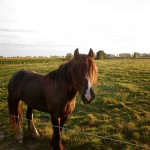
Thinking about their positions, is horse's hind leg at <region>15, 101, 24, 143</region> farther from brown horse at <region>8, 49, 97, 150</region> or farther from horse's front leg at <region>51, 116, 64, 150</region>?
horse's front leg at <region>51, 116, 64, 150</region>

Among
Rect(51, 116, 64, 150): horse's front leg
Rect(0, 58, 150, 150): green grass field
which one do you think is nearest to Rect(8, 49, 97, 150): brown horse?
Rect(51, 116, 64, 150): horse's front leg

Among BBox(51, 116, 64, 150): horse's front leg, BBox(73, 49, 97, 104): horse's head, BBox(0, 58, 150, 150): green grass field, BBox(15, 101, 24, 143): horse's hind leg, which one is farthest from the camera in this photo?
BBox(15, 101, 24, 143): horse's hind leg

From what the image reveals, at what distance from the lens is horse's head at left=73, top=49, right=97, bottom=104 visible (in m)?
2.90

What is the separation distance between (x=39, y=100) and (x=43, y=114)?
249cm

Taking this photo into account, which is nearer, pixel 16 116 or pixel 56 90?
pixel 56 90

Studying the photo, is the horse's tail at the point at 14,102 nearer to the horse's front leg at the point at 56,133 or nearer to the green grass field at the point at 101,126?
the green grass field at the point at 101,126

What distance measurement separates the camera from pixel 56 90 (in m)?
3.83

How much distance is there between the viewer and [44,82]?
4.20 metres

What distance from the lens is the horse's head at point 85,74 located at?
290 cm

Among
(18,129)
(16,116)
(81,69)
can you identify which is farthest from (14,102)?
(81,69)

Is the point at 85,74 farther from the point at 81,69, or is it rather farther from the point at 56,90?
the point at 56,90

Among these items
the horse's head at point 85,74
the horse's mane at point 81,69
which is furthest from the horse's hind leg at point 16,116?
the horse's head at point 85,74

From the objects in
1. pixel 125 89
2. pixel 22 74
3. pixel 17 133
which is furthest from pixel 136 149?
pixel 125 89

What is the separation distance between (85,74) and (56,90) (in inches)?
40.0
